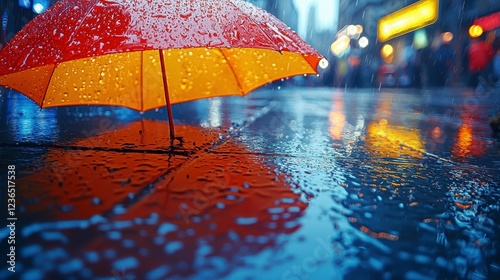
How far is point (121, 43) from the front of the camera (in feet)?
4.73

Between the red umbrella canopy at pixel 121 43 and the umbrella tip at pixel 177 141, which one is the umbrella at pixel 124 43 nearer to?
the red umbrella canopy at pixel 121 43

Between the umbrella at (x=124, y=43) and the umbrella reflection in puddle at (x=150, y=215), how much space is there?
0.53m

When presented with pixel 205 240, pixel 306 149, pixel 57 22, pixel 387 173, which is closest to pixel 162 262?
pixel 205 240

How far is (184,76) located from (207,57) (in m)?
0.25

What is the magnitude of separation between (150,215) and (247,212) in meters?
0.29

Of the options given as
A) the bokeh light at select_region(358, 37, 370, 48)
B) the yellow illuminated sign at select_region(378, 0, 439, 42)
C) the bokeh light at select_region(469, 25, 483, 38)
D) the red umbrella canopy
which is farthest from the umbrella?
the bokeh light at select_region(358, 37, 370, 48)

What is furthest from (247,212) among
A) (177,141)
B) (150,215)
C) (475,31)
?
(475,31)

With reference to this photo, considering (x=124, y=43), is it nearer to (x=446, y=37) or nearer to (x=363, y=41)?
(x=446, y=37)

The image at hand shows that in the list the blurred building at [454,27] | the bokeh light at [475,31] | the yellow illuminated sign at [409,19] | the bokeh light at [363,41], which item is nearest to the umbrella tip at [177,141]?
the blurred building at [454,27]

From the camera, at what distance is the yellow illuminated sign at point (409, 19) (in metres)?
19.1

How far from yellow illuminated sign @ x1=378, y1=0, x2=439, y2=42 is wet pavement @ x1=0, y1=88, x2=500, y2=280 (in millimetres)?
20281

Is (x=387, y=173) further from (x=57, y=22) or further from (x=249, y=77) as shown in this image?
(x=57, y=22)

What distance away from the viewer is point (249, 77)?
2.68 meters

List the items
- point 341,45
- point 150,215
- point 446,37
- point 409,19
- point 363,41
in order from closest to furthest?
point 150,215
point 446,37
point 409,19
point 363,41
point 341,45
